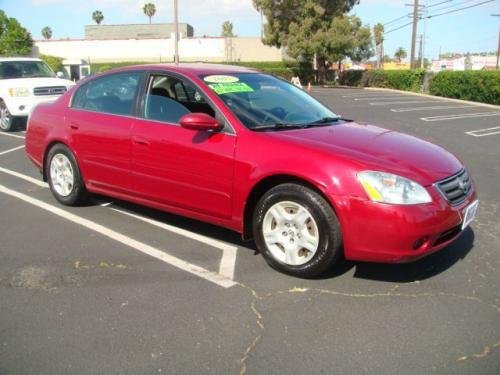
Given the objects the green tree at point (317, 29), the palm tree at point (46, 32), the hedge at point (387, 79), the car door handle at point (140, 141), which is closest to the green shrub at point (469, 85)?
the hedge at point (387, 79)

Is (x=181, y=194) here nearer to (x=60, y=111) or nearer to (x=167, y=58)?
(x=60, y=111)

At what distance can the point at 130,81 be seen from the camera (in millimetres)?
5250

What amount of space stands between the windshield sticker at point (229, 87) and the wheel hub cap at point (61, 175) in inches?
82.0

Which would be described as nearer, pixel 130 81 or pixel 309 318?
pixel 309 318

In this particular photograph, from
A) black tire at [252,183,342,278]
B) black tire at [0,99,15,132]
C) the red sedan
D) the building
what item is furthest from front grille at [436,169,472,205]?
the building

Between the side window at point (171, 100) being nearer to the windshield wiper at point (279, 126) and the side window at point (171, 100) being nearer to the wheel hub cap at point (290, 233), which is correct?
the windshield wiper at point (279, 126)

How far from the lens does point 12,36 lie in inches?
2269

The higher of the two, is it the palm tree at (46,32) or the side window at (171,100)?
the palm tree at (46,32)

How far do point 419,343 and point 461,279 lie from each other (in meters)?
1.12

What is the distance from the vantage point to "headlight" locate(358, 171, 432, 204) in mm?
3611

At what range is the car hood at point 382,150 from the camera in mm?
3775

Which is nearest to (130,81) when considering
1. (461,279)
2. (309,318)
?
(309,318)

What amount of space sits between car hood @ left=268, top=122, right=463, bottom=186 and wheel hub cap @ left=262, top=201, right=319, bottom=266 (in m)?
0.50

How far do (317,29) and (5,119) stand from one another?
34020 mm
